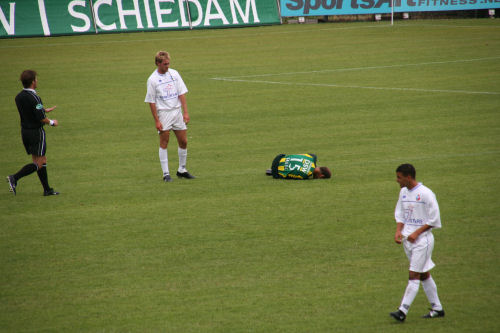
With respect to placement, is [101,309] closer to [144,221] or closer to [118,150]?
[144,221]

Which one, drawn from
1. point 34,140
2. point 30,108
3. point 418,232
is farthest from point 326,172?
point 418,232

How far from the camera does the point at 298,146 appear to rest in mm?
15680

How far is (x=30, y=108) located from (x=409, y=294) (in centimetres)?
758

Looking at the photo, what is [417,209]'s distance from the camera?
6.89 metres

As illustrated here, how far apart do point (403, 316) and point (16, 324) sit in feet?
13.3

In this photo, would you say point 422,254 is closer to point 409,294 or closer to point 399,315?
point 409,294

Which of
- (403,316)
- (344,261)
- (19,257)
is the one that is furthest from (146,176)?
(403,316)

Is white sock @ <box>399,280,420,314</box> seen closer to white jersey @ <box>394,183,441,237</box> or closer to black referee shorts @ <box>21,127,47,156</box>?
white jersey @ <box>394,183,441,237</box>

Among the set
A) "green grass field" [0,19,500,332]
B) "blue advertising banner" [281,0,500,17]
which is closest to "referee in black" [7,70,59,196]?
"green grass field" [0,19,500,332]

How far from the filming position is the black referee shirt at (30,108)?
1155cm

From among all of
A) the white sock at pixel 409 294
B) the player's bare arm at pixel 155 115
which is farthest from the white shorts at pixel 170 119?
the white sock at pixel 409 294

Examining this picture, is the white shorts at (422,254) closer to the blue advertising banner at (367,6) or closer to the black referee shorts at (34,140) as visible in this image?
the black referee shorts at (34,140)

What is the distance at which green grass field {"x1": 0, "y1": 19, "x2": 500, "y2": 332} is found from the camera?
7.47m

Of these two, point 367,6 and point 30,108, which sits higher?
point 367,6
